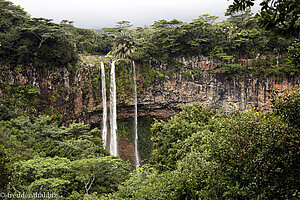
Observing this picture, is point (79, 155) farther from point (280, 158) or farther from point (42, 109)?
point (280, 158)

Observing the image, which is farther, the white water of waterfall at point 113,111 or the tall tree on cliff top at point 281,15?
the white water of waterfall at point 113,111

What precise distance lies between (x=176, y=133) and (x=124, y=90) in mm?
12417

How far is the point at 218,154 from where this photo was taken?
13.5 feet

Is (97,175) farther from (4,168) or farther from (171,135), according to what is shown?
(4,168)

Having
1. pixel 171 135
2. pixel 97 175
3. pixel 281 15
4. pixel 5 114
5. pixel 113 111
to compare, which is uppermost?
pixel 281 15

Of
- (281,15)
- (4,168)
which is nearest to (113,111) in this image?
(4,168)

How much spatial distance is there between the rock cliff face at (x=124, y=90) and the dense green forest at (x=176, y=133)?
69 cm

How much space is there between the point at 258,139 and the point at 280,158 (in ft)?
1.76

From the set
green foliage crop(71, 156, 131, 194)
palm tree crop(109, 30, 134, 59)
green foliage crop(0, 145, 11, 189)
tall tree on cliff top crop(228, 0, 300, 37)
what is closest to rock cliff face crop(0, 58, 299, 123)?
palm tree crop(109, 30, 134, 59)

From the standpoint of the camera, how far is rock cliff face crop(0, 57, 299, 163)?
14.9m

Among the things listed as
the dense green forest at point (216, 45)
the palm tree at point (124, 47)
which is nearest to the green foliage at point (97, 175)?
the dense green forest at point (216, 45)

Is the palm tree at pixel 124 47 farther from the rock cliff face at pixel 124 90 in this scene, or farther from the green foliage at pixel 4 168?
the green foliage at pixel 4 168

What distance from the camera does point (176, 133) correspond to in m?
7.92

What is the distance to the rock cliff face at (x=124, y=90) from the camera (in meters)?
14.9
